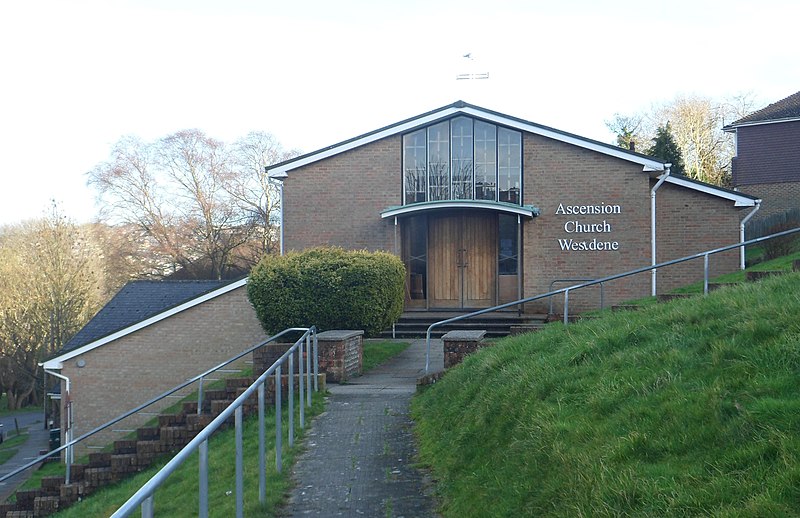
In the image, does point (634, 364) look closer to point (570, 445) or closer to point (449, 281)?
point (570, 445)

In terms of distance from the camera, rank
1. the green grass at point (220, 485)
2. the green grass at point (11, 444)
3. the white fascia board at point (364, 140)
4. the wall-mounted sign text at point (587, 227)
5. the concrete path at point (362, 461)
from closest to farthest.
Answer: the green grass at point (220, 485) → the concrete path at point (362, 461) → the wall-mounted sign text at point (587, 227) → the white fascia board at point (364, 140) → the green grass at point (11, 444)

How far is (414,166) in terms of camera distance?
22.2 meters

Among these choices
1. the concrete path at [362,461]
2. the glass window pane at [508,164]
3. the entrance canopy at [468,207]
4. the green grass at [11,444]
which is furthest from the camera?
the green grass at [11,444]

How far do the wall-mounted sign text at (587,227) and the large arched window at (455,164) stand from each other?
1.70 m

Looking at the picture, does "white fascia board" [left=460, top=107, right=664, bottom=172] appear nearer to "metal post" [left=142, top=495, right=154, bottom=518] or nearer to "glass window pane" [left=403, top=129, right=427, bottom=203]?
"glass window pane" [left=403, top=129, right=427, bottom=203]

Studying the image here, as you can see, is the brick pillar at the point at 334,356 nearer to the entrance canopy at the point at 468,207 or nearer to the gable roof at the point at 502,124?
the entrance canopy at the point at 468,207

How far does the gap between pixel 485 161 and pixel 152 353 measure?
9760mm

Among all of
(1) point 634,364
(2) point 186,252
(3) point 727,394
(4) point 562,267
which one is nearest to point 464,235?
(4) point 562,267

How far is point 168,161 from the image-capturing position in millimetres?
55594

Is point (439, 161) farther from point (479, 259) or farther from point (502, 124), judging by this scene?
point (479, 259)

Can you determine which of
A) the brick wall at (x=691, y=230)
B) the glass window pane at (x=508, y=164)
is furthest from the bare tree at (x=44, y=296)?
the brick wall at (x=691, y=230)

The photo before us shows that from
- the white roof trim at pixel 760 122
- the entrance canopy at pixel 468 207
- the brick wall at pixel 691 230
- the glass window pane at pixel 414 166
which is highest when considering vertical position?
the white roof trim at pixel 760 122

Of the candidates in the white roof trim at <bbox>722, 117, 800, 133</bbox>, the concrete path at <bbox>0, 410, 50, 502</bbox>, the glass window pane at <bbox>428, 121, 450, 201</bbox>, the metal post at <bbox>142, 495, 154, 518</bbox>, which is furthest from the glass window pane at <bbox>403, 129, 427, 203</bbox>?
the white roof trim at <bbox>722, 117, 800, 133</bbox>

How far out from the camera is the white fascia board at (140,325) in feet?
66.2
